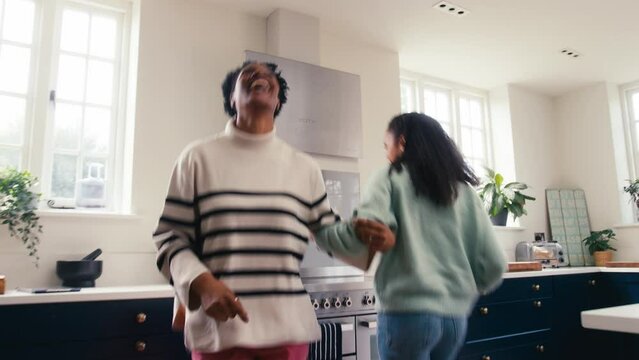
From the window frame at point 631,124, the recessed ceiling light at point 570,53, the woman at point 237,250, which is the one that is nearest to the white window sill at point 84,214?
the woman at point 237,250

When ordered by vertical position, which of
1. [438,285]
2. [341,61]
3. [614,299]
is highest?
[341,61]

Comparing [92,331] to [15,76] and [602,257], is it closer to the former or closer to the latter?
[15,76]

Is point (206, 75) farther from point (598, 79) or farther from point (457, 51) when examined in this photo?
point (598, 79)

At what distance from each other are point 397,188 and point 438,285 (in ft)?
0.87

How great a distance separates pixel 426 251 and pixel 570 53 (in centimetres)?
353

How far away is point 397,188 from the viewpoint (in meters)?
1.25

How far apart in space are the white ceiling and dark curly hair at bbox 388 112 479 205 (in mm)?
1930

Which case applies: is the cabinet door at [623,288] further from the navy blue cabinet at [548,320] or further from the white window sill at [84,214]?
the white window sill at [84,214]

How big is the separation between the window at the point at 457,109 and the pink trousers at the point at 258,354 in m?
3.58

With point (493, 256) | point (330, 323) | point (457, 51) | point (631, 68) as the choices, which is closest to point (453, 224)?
point (493, 256)

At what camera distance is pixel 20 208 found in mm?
2162

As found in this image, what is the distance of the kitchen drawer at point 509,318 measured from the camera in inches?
114

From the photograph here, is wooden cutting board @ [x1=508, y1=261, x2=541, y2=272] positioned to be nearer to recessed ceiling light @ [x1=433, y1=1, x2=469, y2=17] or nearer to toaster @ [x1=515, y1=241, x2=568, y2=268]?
toaster @ [x1=515, y1=241, x2=568, y2=268]

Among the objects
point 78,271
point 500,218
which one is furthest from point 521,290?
point 78,271
